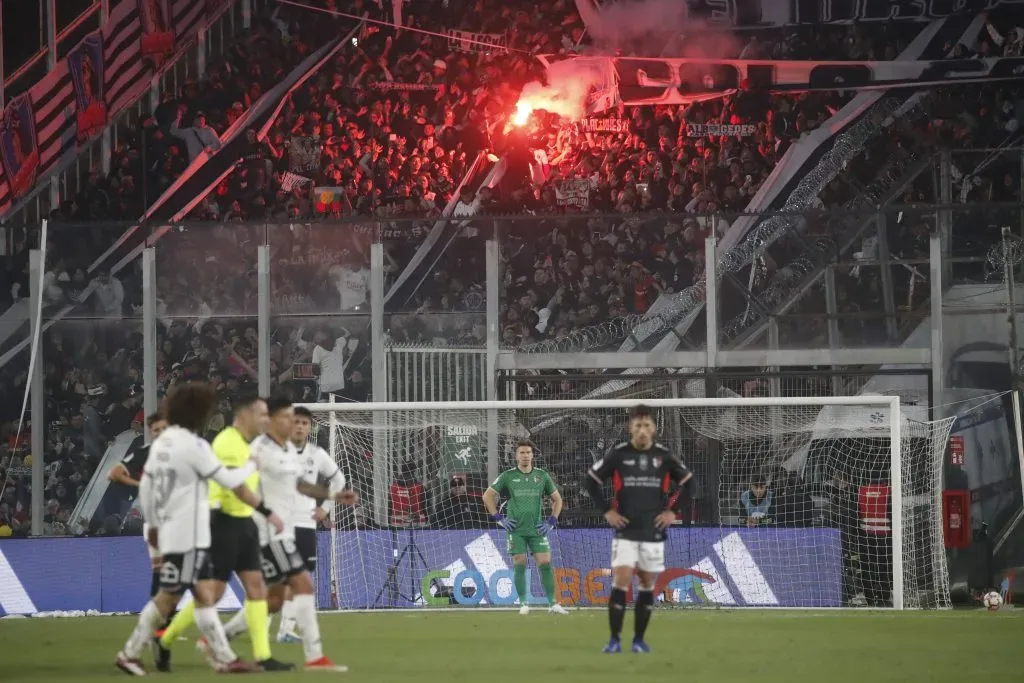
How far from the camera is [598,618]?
564 inches

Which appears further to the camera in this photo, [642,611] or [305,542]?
[305,542]

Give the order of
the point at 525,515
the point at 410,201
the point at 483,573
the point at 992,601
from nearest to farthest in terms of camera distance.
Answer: the point at 525,515 < the point at 992,601 < the point at 483,573 < the point at 410,201

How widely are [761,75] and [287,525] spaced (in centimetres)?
1532

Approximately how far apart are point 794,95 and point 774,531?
29.7 ft

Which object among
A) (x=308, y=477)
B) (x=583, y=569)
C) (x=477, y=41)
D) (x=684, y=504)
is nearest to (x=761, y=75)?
(x=477, y=41)

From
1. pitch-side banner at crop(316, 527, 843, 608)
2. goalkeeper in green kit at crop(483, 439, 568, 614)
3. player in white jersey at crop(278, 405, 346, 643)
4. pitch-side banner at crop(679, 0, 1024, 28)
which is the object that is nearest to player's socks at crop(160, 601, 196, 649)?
player in white jersey at crop(278, 405, 346, 643)

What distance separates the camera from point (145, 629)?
9.14 meters

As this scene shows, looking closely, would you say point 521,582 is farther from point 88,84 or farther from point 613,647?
point 88,84

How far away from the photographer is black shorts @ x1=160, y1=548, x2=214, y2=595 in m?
8.74

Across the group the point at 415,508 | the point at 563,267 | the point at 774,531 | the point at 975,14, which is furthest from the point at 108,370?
the point at 975,14

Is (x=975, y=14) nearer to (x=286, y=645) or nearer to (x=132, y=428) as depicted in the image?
(x=132, y=428)

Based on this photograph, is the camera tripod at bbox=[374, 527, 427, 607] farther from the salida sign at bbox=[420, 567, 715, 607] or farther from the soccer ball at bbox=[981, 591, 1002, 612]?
the soccer ball at bbox=[981, 591, 1002, 612]

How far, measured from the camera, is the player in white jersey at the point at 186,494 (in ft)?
28.3

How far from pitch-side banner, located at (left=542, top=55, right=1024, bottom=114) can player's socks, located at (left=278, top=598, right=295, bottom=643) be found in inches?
538
